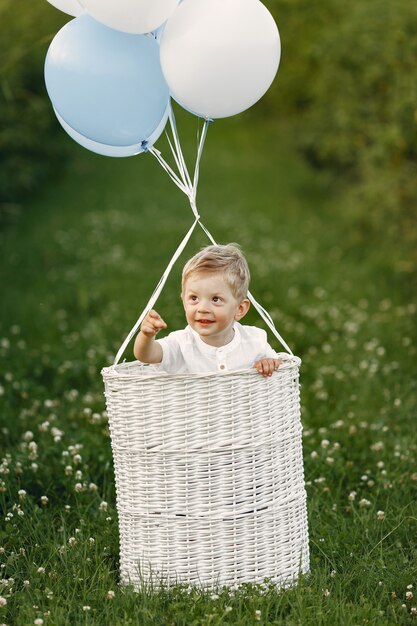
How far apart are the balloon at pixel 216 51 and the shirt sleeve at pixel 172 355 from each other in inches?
32.1

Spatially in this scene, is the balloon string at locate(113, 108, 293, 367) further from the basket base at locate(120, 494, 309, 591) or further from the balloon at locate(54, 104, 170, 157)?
the basket base at locate(120, 494, 309, 591)

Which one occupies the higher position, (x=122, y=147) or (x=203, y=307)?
(x=122, y=147)

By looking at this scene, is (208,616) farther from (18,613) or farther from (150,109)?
(150,109)

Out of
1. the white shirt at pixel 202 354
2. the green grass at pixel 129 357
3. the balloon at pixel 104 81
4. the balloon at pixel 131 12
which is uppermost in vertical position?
the balloon at pixel 131 12

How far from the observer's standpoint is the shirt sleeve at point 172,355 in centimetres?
328

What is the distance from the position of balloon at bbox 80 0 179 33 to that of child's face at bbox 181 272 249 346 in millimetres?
866

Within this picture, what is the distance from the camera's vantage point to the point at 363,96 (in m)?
10.6

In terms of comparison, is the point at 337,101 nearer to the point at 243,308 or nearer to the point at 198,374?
the point at 243,308

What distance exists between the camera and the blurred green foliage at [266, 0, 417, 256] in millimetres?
8758

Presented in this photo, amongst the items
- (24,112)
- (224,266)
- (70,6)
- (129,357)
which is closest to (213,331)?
(224,266)

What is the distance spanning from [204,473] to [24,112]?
28.8 feet

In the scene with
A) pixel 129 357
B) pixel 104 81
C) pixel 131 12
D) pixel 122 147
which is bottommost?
pixel 129 357

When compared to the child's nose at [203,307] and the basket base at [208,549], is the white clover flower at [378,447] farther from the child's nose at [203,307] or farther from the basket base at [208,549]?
the child's nose at [203,307]

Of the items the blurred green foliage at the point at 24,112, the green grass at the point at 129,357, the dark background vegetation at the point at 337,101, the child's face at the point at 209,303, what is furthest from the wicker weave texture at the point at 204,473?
the blurred green foliage at the point at 24,112
